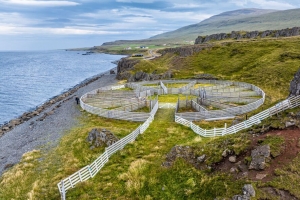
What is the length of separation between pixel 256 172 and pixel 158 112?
88.8 ft

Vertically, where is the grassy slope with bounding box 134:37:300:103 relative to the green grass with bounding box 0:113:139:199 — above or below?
above

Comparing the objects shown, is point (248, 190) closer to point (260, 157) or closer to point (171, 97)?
point (260, 157)

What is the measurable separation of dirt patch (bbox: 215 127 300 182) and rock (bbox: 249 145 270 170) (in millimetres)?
328

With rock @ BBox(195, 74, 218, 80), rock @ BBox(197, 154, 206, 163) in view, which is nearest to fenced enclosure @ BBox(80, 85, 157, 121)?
rock @ BBox(197, 154, 206, 163)

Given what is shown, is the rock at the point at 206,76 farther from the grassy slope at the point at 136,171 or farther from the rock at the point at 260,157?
the rock at the point at 260,157

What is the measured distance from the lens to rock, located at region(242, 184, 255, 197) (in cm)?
1625

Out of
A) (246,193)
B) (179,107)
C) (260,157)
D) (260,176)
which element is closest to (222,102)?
(179,107)

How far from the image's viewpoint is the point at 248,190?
53.9 ft

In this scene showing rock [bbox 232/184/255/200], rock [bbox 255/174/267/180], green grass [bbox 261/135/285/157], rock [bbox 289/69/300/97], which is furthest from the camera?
rock [bbox 289/69/300/97]

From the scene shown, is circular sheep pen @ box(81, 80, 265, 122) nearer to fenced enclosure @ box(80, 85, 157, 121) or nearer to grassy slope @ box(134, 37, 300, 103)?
fenced enclosure @ box(80, 85, 157, 121)

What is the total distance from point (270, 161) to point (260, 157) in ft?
2.39

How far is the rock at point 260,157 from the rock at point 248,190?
250 cm

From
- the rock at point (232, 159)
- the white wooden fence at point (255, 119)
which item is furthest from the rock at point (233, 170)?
the white wooden fence at point (255, 119)

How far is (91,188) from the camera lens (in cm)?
2236
